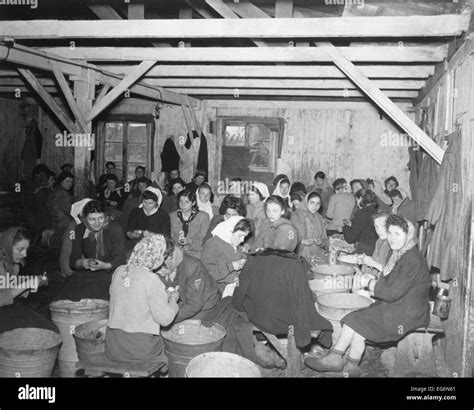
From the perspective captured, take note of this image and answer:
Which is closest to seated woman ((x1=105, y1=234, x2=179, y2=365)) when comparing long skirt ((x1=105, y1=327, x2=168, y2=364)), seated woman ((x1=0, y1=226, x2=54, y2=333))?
long skirt ((x1=105, y1=327, x2=168, y2=364))

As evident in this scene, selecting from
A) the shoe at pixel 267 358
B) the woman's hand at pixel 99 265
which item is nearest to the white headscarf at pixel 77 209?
the woman's hand at pixel 99 265

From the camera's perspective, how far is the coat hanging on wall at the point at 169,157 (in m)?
13.7

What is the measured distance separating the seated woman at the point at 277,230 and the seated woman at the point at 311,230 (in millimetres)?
804

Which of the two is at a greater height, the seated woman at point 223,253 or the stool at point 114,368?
the seated woman at point 223,253

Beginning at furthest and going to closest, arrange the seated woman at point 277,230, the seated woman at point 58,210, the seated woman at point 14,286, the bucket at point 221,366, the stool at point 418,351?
1. the seated woman at point 58,210
2. the seated woman at point 277,230
3. the stool at point 418,351
4. the seated woman at point 14,286
5. the bucket at point 221,366

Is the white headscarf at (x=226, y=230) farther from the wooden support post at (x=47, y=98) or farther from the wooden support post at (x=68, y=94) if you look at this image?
the wooden support post at (x=47, y=98)

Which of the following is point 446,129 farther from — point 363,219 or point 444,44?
point 363,219

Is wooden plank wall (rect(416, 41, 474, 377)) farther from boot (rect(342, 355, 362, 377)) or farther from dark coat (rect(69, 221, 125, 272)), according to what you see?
dark coat (rect(69, 221, 125, 272))

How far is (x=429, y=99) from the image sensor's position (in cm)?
922

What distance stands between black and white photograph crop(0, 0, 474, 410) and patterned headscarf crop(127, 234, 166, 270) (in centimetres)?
2

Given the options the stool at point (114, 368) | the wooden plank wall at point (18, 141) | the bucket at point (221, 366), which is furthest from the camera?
the wooden plank wall at point (18, 141)

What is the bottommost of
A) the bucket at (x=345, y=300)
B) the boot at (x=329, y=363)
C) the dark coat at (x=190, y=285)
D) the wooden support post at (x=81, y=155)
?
the boot at (x=329, y=363)

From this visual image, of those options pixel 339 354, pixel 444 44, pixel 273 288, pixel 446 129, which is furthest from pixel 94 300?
pixel 444 44

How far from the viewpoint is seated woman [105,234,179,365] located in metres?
4.44
